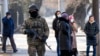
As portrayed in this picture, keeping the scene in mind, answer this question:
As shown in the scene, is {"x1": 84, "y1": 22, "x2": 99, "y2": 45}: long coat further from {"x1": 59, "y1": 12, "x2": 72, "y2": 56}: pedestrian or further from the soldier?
the soldier

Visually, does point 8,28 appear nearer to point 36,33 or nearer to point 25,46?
point 25,46

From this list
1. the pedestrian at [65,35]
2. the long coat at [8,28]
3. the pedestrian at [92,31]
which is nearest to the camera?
the pedestrian at [65,35]

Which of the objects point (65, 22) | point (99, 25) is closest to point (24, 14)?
point (99, 25)

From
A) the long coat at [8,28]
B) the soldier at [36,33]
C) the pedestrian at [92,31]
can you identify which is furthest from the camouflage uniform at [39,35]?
the long coat at [8,28]

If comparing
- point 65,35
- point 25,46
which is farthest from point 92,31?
point 25,46

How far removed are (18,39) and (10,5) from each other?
68.7 inches

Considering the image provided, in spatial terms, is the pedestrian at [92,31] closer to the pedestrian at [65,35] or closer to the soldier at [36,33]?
the pedestrian at [65,35]

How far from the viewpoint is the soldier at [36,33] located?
9337 mm

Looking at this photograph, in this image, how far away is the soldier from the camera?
9337 millimetres

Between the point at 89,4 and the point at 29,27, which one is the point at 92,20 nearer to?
the point at 29,27

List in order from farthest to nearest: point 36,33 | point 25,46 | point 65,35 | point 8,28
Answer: point 25,46, point 8,28, point 65,35, point 36,33

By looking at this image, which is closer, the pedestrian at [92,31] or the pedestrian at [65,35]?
the pedestrian at [65,35]

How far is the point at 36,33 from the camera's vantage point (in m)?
9.34

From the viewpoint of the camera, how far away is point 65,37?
10.3 m
